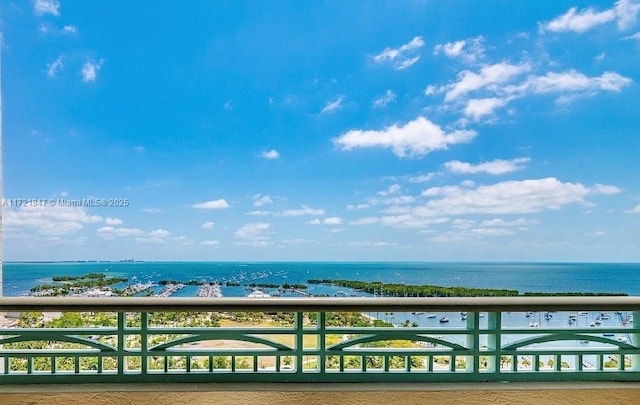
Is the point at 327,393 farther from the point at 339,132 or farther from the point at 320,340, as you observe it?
the point at 339,132

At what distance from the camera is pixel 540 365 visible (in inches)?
71.4

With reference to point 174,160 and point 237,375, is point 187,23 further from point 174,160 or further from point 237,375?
point 237,375

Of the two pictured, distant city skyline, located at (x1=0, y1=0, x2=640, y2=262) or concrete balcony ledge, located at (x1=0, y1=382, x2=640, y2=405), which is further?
distant city skyline, located at (x1=0, y1=0, x2=640, y2=262)

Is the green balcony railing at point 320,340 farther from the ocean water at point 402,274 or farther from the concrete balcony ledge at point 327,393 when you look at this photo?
the ocean water at point 402,274

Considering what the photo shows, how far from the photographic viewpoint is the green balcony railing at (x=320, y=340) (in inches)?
67.4

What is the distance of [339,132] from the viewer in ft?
52.5

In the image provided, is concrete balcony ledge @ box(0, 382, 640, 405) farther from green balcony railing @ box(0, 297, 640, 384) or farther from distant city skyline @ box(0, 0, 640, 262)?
distant city skyline @ box(0, 0, 640, 262)

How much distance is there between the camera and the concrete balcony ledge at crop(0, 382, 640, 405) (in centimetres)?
168

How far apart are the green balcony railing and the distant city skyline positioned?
449 cm

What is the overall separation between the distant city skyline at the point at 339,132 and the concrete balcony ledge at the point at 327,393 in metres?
4.55

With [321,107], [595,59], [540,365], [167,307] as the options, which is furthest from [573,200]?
[167,307]

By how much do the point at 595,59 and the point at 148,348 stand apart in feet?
38.1

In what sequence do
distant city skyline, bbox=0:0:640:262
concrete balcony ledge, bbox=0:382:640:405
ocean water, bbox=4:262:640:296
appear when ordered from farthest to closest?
distant city skyline, bbox=0:0:640:262, ocean water, bbox=4:262:640:296, concrete balcony ledge, bbox=0:382:640:405

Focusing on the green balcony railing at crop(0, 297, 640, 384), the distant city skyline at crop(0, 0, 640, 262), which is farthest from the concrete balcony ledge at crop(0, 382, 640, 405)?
the distant city skyline at crop(0, 0, 640, 262)
